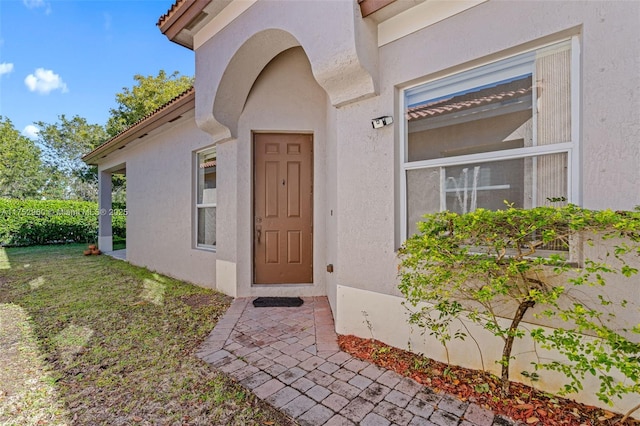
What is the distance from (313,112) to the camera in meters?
5.28

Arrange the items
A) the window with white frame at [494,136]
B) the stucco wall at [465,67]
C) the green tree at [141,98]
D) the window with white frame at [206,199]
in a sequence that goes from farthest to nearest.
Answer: the green tree at [141,98]
the window with white frame at [206,199]
the window with white frame at [494,136]
the stucco wall at [465,67]

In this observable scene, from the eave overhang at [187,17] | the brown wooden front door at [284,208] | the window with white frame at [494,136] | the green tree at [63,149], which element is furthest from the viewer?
the green tree at [63,149]

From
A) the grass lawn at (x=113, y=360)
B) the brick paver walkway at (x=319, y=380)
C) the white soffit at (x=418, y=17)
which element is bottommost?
the grass lawn at (x=113, y=360)

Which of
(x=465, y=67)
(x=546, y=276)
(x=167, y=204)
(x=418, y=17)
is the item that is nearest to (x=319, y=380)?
(x=546, y=276)

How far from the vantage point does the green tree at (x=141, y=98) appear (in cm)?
1912

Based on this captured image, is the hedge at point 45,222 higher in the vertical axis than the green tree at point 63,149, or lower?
lower

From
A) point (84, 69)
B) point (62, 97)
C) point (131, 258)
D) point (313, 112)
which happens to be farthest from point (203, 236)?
point (62, 97)

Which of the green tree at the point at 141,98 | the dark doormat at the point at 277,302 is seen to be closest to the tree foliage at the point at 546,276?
the dark doormat at the point at 277,302

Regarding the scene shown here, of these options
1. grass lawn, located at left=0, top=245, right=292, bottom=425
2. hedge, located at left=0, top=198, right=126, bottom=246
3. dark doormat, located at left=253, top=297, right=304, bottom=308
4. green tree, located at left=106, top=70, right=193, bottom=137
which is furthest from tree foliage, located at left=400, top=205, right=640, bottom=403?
green tree, located at left=106, top=70, right=193, bottom=137

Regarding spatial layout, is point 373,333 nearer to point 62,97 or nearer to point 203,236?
point 203,236

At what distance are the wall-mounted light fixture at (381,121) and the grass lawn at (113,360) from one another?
9.77 ft

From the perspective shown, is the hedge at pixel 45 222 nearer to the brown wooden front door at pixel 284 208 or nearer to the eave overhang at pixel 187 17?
the eave overhang at pixel 187 17

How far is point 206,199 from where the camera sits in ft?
21.2

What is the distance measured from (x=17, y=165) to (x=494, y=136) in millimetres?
38353
